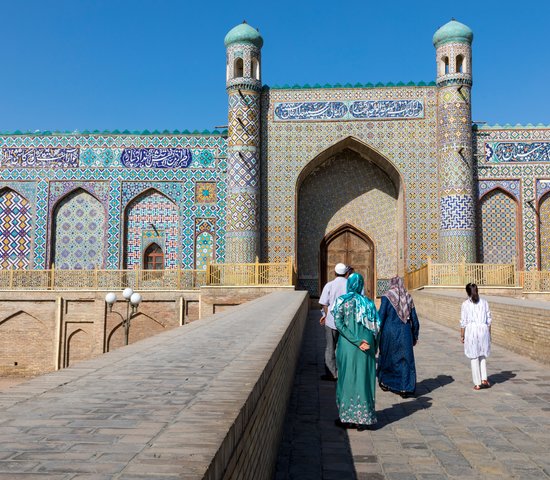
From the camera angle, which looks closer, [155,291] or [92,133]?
[155,291]

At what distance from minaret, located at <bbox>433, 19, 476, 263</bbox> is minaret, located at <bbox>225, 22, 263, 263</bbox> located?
4919mm

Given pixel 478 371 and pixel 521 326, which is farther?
pixel 521 326

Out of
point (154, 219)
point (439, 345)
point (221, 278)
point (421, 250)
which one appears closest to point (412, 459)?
point (439, 345)

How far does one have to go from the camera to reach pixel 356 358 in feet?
13.4

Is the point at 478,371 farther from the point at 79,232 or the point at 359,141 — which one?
the point at 79,232

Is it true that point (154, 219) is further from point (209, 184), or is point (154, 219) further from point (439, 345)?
point (439, 345)

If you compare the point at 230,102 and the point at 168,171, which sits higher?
the point at 230,102

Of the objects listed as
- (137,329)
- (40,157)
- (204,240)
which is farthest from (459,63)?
(40,157)

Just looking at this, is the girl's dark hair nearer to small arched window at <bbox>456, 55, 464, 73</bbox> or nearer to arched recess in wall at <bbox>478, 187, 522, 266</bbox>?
arched recess in wall at <bbox>478, 187, 522, 266</bbox>

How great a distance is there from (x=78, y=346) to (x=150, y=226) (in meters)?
3.81

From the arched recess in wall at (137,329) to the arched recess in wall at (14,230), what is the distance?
3.59m

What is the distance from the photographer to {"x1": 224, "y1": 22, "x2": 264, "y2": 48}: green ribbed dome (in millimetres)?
17266

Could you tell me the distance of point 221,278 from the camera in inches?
605

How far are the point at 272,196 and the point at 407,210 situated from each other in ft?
12.0
